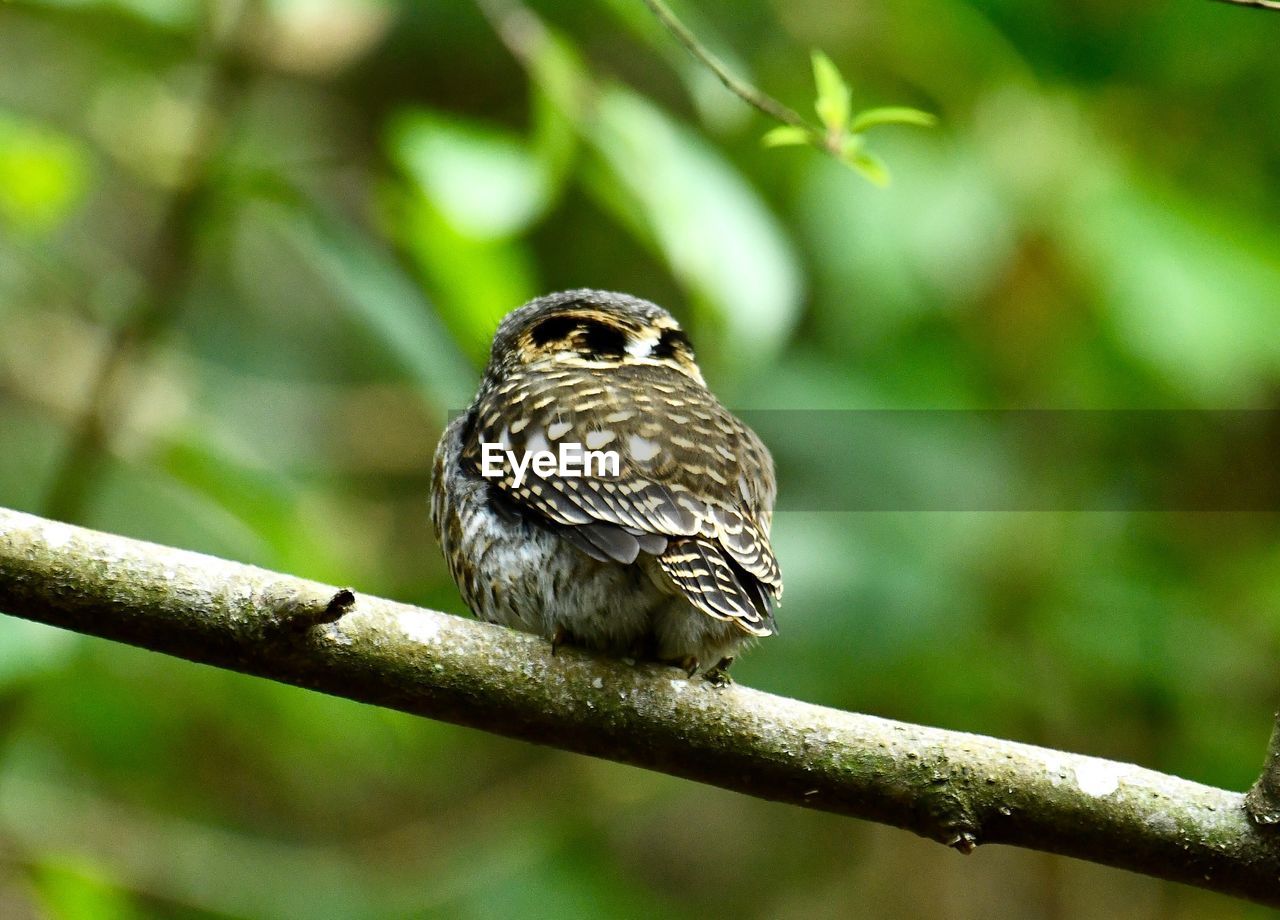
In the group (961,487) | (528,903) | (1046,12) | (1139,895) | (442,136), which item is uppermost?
(1046,12)

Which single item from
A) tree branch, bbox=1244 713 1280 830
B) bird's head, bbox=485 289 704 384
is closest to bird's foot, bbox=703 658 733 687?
tree branch, bbox=1244 713 1280 830

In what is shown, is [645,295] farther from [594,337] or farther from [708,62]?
[708,62]

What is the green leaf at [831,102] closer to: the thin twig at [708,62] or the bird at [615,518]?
the thin twig at [708,62]

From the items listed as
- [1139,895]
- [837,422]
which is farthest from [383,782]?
[1139,895]

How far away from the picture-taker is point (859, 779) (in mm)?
2330

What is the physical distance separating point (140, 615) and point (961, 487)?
3.16 metres

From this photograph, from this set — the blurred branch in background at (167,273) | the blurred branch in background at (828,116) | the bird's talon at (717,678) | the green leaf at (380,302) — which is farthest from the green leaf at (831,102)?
the blurred branch in background at (167,273)

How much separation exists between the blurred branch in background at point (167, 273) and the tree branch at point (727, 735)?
4.83 feet

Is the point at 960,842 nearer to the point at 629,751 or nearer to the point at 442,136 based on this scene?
the point at 629,751

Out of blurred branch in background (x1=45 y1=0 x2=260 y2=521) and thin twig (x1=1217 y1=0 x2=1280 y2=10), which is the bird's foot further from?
blurred branch in background (x1=45 y1=0 x2=260 y2=521)

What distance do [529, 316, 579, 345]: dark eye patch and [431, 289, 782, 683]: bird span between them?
0.28 m

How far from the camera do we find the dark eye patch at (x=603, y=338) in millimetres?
3328

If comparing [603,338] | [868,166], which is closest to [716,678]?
[868,166]

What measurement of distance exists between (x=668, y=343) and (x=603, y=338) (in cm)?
16
